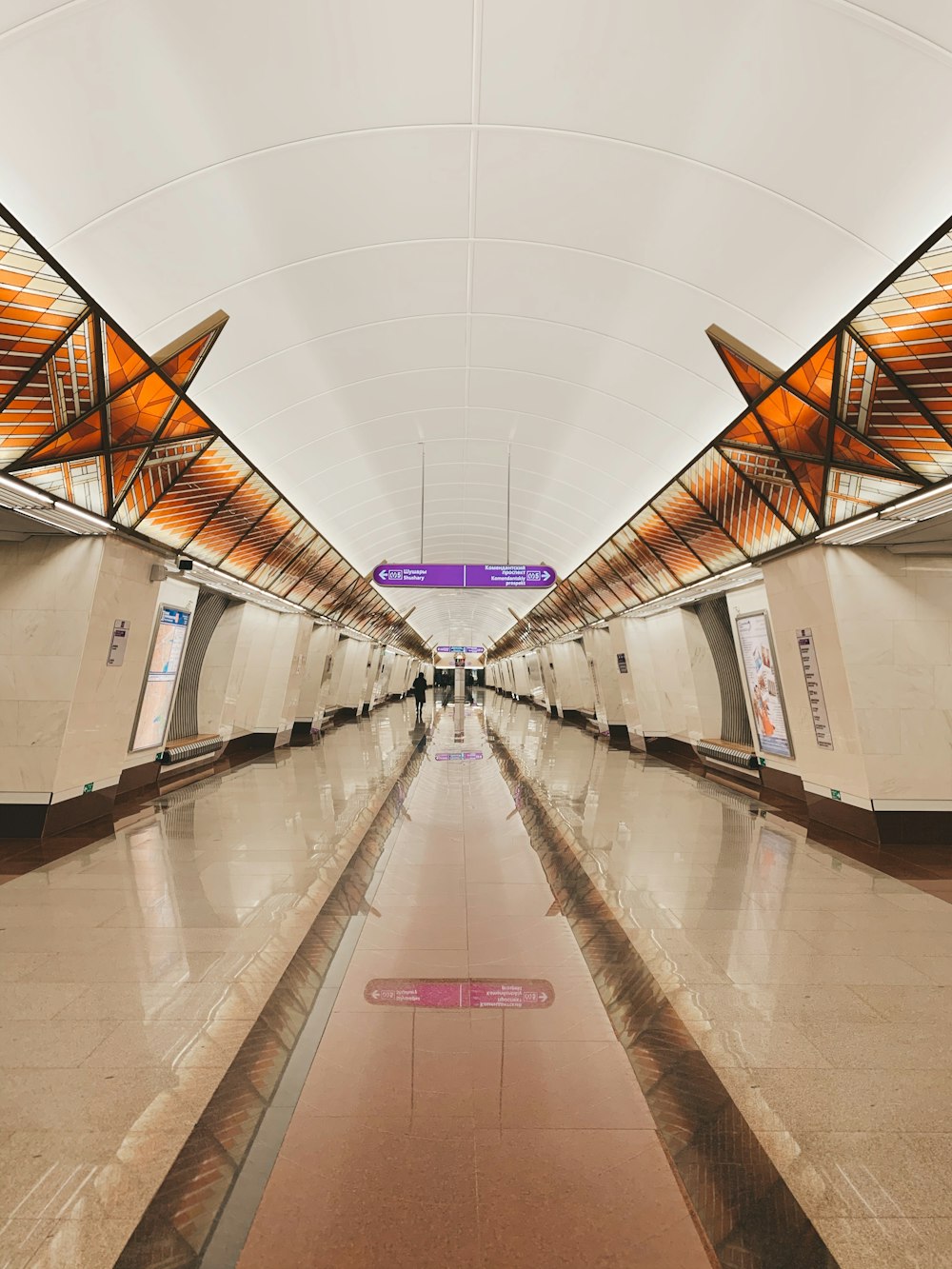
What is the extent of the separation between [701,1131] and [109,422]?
771 centimetres

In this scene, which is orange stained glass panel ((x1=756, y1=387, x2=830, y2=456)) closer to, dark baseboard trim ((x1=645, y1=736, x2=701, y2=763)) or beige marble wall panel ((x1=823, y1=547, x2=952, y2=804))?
beige marble wall panel ((x1=823, y1=547, x2=952, y2=804))

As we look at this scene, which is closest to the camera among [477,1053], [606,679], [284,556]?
[477,1053]

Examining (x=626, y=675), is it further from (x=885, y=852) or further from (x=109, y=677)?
(x=109, y=677)

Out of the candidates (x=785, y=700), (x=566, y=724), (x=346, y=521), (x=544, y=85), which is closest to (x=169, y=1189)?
(x=544, y=85)

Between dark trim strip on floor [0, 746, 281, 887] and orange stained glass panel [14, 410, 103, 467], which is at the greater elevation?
orange stained glass panel [14, 410, 103, 467]

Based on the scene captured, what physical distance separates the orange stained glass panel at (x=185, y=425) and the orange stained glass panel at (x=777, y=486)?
6.59 m

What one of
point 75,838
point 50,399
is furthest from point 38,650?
point 50,399

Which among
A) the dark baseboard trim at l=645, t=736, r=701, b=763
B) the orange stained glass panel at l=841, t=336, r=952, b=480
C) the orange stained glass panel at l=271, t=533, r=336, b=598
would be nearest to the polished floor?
the orange stained glass panel at l=841, t=336, r=952, b=480

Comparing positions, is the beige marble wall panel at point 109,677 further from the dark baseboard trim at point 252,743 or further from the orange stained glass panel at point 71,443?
the dark baseboard trim at point 252,743

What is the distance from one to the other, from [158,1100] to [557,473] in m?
12.0

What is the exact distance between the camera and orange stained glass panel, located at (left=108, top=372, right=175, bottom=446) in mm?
6965

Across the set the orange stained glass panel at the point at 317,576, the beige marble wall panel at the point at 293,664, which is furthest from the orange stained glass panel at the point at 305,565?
the beige marble wall panel at the point at 293,664

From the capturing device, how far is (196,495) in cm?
977

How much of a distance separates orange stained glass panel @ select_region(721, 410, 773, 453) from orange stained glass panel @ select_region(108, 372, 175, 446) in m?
6.40
